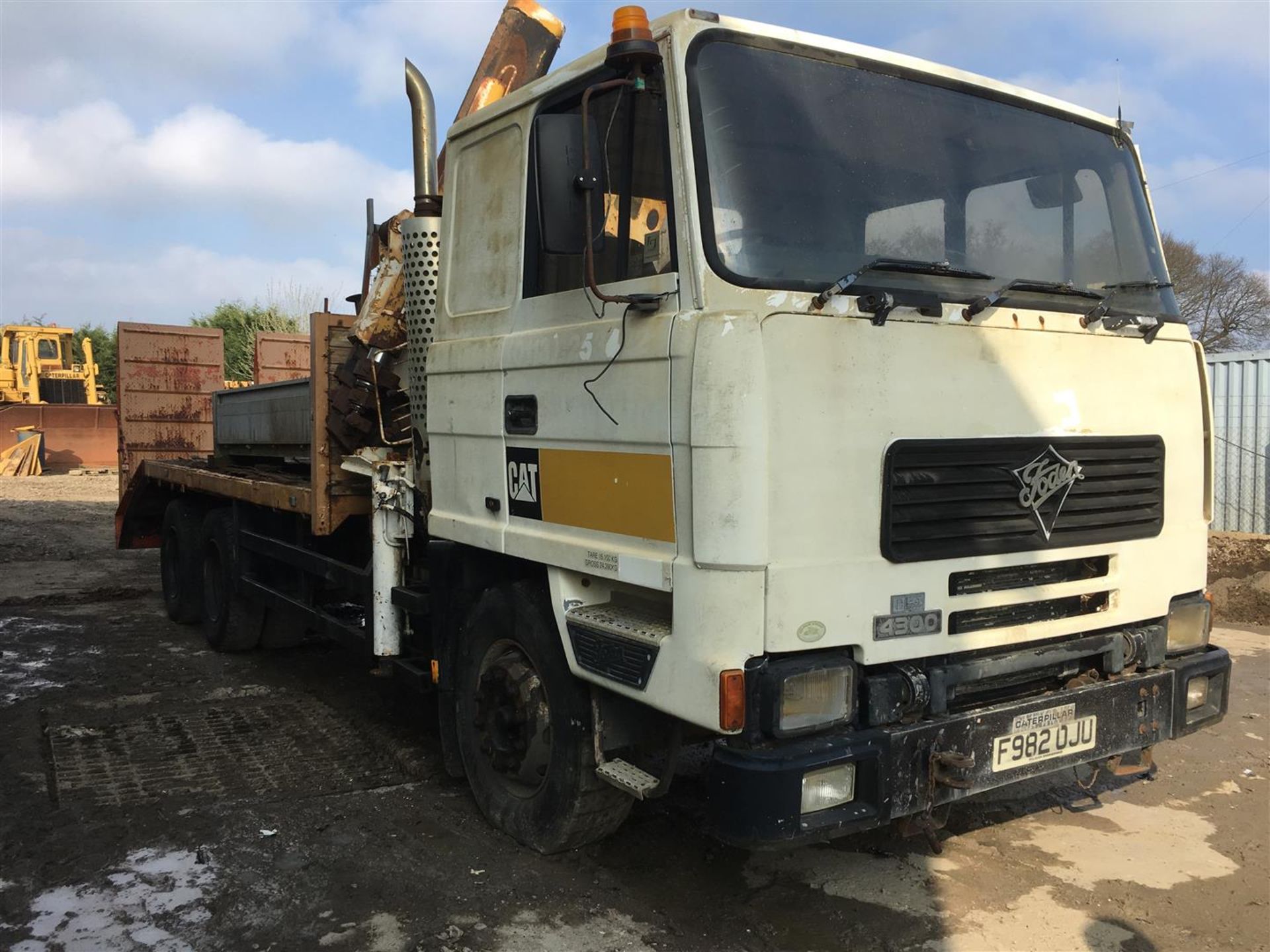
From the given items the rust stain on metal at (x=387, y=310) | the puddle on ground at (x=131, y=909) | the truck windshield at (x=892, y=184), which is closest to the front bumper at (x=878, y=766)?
the truck windshield at (x=892, y=184)

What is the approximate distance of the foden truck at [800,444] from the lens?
9.37 feet

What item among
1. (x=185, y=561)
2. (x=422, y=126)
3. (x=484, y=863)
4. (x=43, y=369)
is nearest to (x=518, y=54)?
(x=422, y=126)

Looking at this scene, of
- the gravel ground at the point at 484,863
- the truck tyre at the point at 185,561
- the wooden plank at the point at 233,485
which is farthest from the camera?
the truck tyre at the point at 185,561

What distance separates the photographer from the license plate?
3154 millimetres

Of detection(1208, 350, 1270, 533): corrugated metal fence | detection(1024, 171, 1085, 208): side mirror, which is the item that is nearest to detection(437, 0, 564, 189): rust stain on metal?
detection(1024, 171, 1085, 208): side mirror

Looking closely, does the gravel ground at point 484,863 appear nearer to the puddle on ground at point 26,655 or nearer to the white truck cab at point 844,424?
the white truck cab at point 844,424

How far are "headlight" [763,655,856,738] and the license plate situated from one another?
22.5 inches

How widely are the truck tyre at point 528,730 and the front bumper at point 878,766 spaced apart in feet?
2.42

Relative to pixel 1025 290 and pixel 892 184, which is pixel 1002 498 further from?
pixel 892 184

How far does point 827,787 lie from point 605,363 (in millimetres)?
1429

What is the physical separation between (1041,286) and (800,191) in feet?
3.04

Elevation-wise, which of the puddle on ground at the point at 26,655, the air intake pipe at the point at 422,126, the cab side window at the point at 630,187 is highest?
the air intake pipe at the point at 422,126

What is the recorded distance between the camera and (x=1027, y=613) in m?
3.33

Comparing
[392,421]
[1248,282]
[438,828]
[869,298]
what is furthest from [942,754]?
[1248,282]
